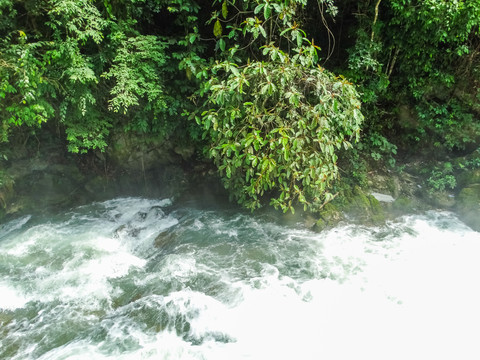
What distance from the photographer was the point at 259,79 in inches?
148

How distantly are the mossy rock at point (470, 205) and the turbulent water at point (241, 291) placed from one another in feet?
0.61

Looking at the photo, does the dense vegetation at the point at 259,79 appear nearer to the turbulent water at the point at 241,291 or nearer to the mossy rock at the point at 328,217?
the mossy rock at the point at 328,217

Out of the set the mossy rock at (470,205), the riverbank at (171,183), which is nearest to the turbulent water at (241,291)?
the mossy rock at (470,205)

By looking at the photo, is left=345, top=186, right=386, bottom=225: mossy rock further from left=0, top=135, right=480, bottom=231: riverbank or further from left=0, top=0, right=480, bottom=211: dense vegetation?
left=0, top=0, right=480, bottom=211: dense vegetation

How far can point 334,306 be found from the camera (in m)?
3.31

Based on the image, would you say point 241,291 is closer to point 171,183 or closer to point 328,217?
point 328,217

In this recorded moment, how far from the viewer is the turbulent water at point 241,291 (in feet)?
9.54

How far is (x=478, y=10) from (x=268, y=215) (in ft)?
15.0

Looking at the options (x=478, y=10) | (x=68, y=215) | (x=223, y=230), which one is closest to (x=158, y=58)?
(x=223, y=230)

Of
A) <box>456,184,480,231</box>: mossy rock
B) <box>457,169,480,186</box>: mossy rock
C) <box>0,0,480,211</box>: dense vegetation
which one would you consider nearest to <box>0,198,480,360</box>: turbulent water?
<box>456,184,480,231</box>: mossy rock

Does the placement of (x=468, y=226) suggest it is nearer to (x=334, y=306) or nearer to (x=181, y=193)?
(x=334, y=306)

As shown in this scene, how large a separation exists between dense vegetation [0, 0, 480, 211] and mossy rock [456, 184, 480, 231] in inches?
40.9

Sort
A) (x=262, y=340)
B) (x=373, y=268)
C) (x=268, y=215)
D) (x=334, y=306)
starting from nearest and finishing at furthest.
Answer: (x=262, y=340) → (x=334, y=306) → (x=373, y=268) → (x=268, y=215)

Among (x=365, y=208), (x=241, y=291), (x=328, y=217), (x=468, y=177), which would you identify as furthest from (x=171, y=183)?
(x=468, y=177)
